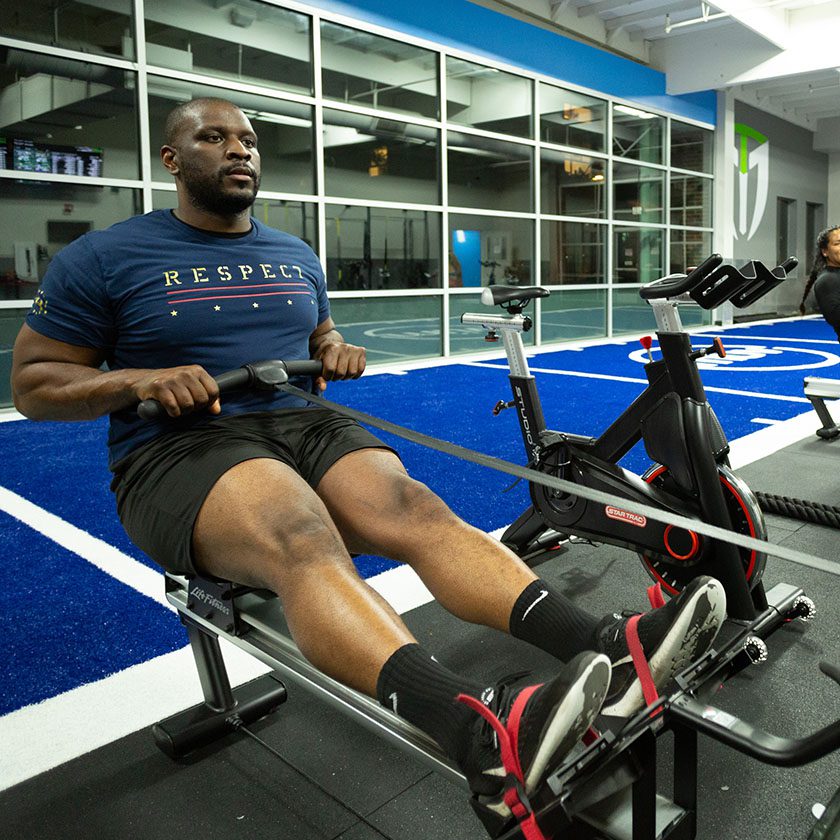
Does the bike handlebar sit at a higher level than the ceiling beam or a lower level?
lower

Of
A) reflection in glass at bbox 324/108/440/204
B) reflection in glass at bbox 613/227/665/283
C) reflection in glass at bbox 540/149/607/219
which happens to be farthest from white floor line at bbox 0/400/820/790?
reflection in glass at bbox 613/227/665/283

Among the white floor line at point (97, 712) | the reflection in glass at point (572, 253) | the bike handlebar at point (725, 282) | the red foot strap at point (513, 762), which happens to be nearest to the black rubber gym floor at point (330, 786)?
the white floor line at point (97, 712)

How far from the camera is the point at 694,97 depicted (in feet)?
38.6

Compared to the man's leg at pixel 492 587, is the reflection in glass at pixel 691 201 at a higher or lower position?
higher

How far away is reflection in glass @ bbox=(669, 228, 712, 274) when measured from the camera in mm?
11742

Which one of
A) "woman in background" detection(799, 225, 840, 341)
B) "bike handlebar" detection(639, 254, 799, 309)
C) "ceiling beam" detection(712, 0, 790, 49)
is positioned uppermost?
Answer: "ceiling beam" detection(712, 0, 790, 49)

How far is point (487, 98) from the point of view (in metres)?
8.62

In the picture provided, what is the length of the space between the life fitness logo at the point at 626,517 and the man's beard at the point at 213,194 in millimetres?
1256

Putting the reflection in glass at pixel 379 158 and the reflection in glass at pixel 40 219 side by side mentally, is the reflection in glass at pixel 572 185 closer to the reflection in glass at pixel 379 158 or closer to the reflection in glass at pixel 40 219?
the reflection in glass at pixel 379 158

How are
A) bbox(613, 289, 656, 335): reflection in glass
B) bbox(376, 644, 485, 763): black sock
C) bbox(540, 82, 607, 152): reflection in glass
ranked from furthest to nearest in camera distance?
bbox(613, 289, 656, 335): reflection in glass → bbox(540, 82, 607, 152): reflection in glass → bbox(376, 644, 485, 763): black sock

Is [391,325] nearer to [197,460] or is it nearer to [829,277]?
[829,277]

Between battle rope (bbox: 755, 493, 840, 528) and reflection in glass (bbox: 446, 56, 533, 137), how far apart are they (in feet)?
20.2

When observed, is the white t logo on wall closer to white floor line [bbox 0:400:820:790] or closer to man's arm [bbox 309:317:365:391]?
white floor line [bbox 0:400:820:790]

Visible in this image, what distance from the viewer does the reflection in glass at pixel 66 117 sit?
18.3ft
